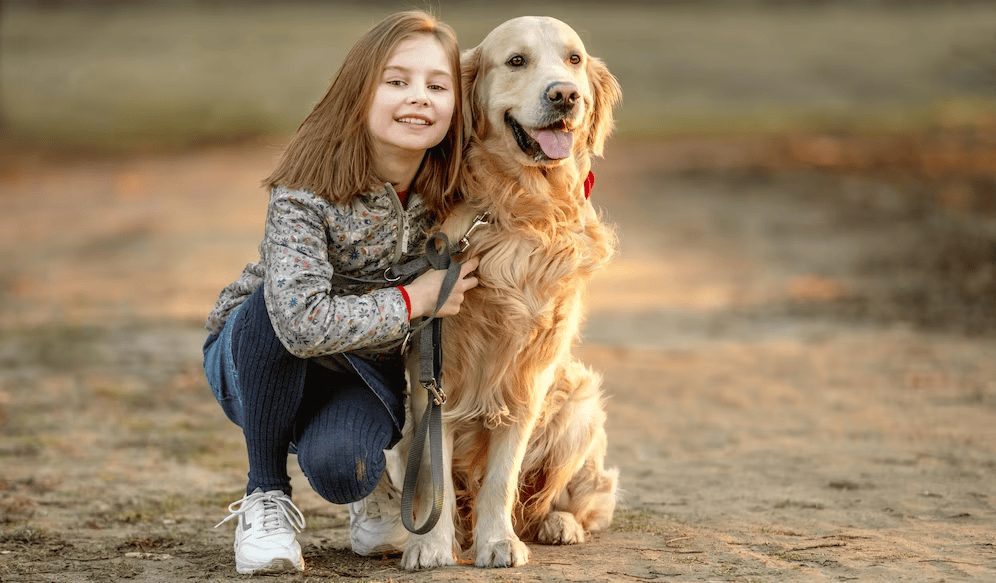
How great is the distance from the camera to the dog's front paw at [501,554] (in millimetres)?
3545

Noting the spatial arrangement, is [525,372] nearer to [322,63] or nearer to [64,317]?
[64,317]

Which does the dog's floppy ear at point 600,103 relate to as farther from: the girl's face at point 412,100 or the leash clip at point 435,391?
the leash clip at point 435,391

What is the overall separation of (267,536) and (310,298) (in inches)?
28.3

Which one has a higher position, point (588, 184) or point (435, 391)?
point (588, 184)

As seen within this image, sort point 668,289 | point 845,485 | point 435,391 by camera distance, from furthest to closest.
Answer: point 668,289 < point 845,485 < point 435,391

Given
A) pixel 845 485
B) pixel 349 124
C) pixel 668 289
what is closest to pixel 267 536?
pixel 349 124

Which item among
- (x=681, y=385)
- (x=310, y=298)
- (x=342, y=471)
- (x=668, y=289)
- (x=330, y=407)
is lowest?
(x=681, y=385)

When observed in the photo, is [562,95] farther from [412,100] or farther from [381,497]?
[381,497]

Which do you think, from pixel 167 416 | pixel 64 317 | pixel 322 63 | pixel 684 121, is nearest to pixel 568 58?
pixel 167 416

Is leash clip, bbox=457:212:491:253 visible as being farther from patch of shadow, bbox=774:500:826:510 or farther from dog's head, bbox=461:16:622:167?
patch of shadow, bbox=774:500:826:510

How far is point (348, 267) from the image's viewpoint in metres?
3.50

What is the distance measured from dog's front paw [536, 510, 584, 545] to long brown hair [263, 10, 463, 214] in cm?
126

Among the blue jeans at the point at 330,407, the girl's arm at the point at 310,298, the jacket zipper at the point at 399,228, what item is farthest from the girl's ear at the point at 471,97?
the blue jeans at the point at 330,407

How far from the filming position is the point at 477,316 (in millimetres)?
3619
